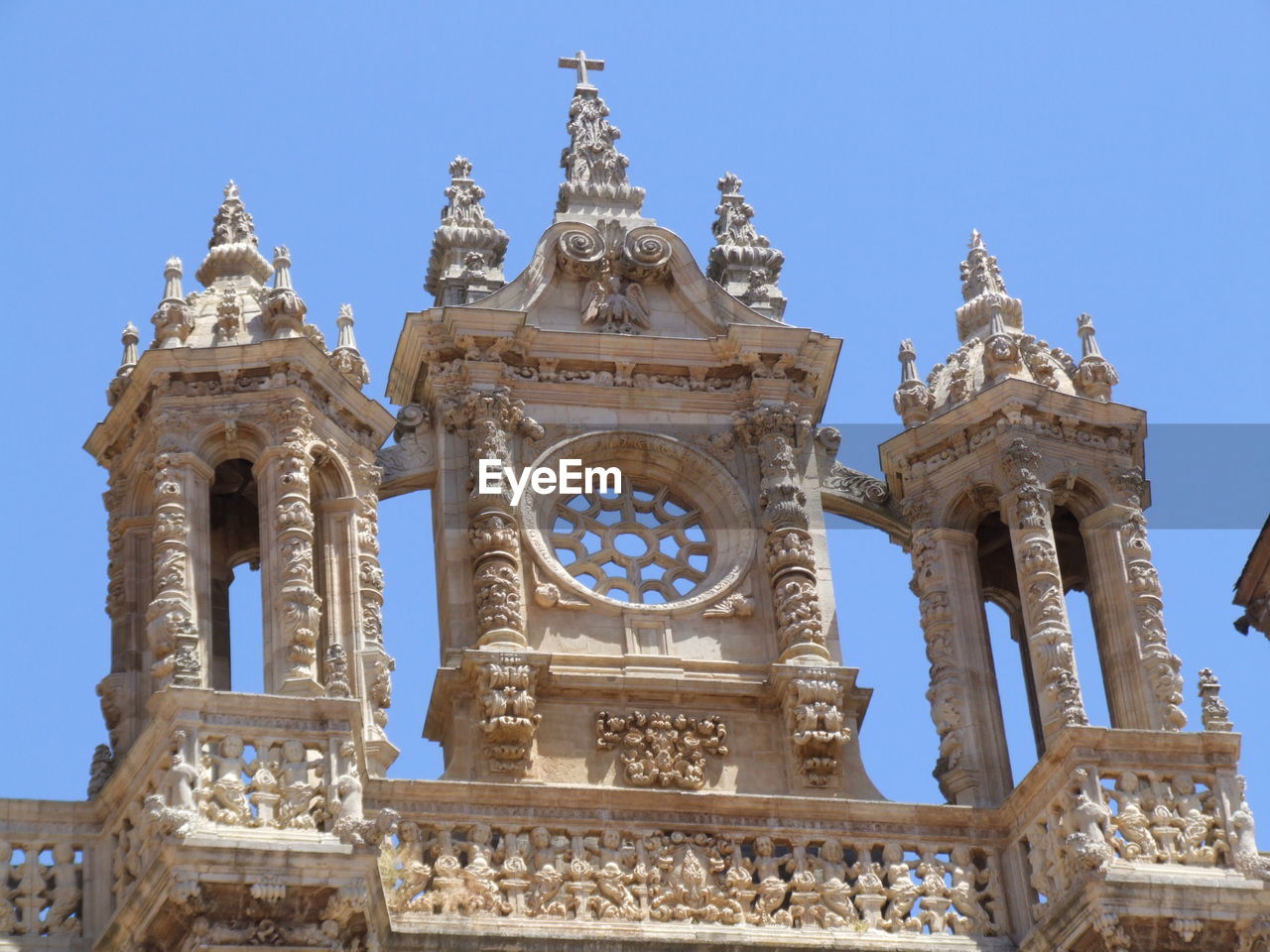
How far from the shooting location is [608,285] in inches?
1266

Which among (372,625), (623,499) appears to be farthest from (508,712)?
(623,499)

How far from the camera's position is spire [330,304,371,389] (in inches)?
1200

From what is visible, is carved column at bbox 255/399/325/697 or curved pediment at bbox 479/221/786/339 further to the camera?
curved pediment at bbox 479/221/786/339

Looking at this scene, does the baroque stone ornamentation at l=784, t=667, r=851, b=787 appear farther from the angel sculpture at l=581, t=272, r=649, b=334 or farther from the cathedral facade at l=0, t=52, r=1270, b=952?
the angel sculpture at l=581, t=272, r=649, b=334

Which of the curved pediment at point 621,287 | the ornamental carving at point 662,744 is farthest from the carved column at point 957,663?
the curved pediment at point 621,287

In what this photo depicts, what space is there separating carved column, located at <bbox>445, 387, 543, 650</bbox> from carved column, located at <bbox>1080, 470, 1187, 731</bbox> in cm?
463

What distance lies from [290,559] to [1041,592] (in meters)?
5.97

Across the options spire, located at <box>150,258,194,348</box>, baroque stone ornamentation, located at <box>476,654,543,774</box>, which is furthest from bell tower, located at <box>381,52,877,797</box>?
spire, located at <box>150,258,194,348</box>

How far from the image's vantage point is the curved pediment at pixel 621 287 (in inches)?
1254

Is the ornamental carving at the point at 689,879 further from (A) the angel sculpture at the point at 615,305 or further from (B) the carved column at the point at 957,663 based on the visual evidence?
(A) the angel sculpture at the point at 615,305

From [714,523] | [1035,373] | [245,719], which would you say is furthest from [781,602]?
[245,719]

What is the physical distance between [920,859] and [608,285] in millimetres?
6047

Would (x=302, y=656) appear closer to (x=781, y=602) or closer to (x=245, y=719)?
(x=245, y=719)

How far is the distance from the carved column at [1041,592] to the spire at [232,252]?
627 cm
